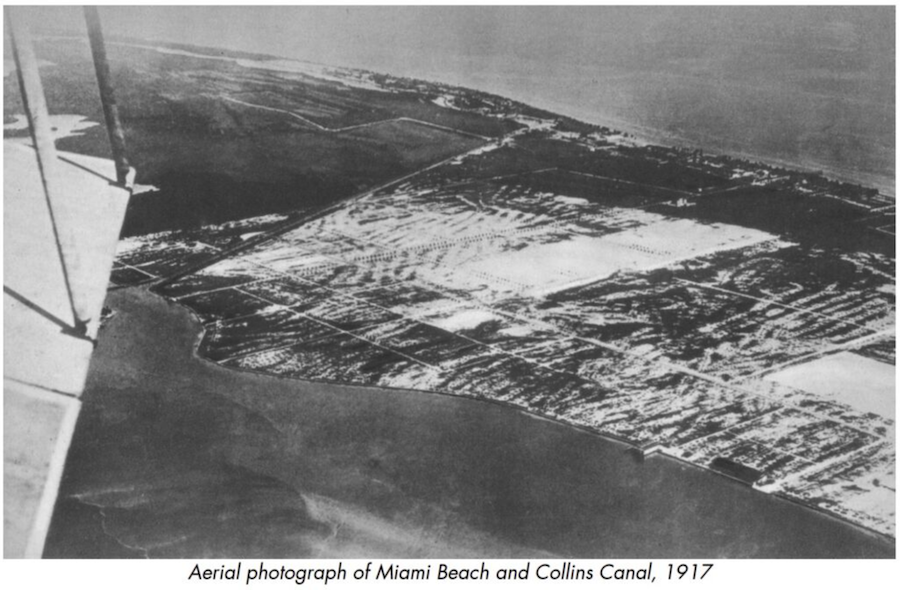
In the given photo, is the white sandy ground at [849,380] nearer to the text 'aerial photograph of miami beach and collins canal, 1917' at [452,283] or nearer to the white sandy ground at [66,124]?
the text 'aerial photograph of miami beach and collins canal, 1917' at [452,283]

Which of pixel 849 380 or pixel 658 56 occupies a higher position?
pixel 658 56

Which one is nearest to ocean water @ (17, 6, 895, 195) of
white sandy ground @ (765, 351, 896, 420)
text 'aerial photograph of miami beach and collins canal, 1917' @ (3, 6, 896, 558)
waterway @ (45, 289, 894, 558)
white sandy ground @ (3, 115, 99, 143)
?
text 'aerial photograph of miami beach and collins canal, 1917' @ (3, 6, 896, 558)

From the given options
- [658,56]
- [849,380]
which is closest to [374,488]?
Result: [849,380]

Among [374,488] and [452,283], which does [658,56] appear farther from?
[374,488]

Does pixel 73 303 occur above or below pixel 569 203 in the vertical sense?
above

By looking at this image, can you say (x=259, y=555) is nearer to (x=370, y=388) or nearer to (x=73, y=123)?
(x=370, y=388)

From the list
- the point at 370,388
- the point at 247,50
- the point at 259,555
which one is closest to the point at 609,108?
the point at 247,50

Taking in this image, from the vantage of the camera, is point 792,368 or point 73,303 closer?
point 73,303
